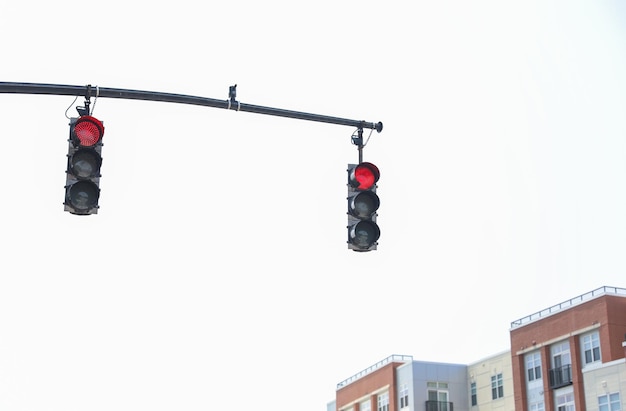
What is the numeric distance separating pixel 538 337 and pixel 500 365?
764 centimetres

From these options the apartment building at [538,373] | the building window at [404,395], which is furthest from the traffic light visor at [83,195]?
the building window at [404,395]

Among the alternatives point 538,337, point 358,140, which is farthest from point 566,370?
point 358,140

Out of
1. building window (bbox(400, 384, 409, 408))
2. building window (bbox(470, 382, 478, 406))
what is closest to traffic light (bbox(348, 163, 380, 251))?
building window (bbox(470, 382, 478, 406))

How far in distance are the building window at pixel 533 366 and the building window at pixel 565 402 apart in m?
2.48

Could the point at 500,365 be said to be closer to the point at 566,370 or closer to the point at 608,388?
the point at 566,370

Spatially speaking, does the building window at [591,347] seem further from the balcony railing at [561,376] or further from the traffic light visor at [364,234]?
the traffic light visor at [364,234]

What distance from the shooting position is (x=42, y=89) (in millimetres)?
10547

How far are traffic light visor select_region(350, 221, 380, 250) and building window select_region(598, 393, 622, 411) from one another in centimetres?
4015

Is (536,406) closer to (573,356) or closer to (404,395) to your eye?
(573,356)

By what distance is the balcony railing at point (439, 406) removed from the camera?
66.4 m

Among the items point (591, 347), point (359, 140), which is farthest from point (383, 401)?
point (359, 140)

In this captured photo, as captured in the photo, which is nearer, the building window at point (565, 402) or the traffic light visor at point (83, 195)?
the traffic light visor at point (83, 195)

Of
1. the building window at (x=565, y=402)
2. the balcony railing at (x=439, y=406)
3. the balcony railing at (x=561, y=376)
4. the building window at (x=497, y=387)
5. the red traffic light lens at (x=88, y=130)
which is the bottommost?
the red traffic light lens at (x=88, y=130)

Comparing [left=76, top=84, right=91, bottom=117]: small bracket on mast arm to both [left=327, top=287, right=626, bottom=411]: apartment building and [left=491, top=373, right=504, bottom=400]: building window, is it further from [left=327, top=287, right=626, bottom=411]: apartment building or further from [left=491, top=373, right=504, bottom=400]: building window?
[left=491, top=373, right=504, bottom=400]: building window
